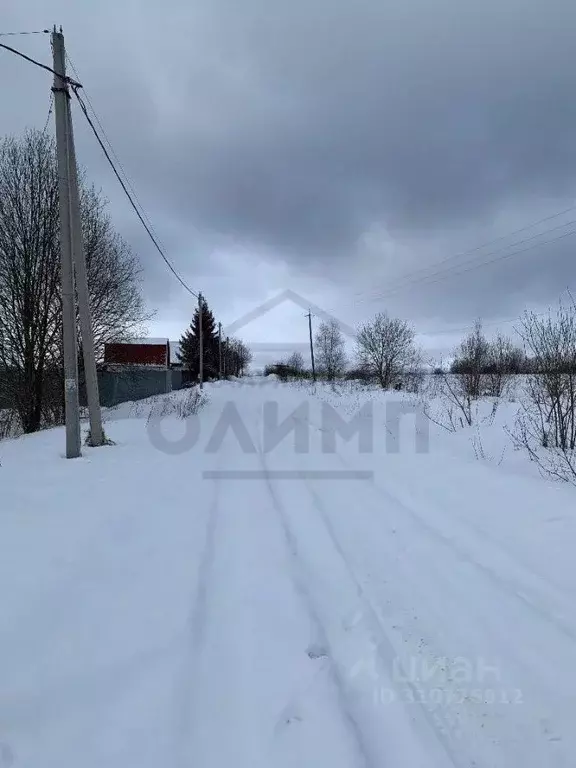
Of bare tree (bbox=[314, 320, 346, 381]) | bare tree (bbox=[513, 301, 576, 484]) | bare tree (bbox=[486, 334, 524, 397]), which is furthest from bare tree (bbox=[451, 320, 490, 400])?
bare tree (bbox=[314, 320, 346, 381])

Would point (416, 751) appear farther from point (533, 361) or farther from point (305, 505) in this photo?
point (533, 361)

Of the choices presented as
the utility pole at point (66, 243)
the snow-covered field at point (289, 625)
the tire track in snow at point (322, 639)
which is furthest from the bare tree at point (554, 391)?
the utility pole at point (66, 243)

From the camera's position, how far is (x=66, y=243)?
25.5 ft

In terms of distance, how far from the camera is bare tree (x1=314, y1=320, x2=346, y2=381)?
2106 inches

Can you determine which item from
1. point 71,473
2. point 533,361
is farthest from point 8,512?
point 533,361

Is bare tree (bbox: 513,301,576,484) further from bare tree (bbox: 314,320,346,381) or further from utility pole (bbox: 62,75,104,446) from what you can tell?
bare tree (bbox: 314,320,346,381)

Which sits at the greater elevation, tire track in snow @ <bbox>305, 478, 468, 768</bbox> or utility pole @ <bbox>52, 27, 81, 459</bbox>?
utility pole @ <bbox>52, 27, 81, 459</bbox>

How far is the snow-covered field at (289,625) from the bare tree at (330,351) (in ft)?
156

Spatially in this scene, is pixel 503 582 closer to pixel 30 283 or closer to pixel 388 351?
pixel 30 283

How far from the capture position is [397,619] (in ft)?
9.16

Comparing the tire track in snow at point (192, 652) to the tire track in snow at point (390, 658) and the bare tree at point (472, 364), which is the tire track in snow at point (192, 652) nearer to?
the tire track in snow at point (390, 658)

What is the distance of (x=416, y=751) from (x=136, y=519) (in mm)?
3698

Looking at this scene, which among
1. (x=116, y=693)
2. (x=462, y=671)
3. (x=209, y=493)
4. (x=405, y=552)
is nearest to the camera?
(x=116, y=693)

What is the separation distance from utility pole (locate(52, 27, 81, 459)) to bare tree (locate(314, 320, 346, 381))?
45266mm
